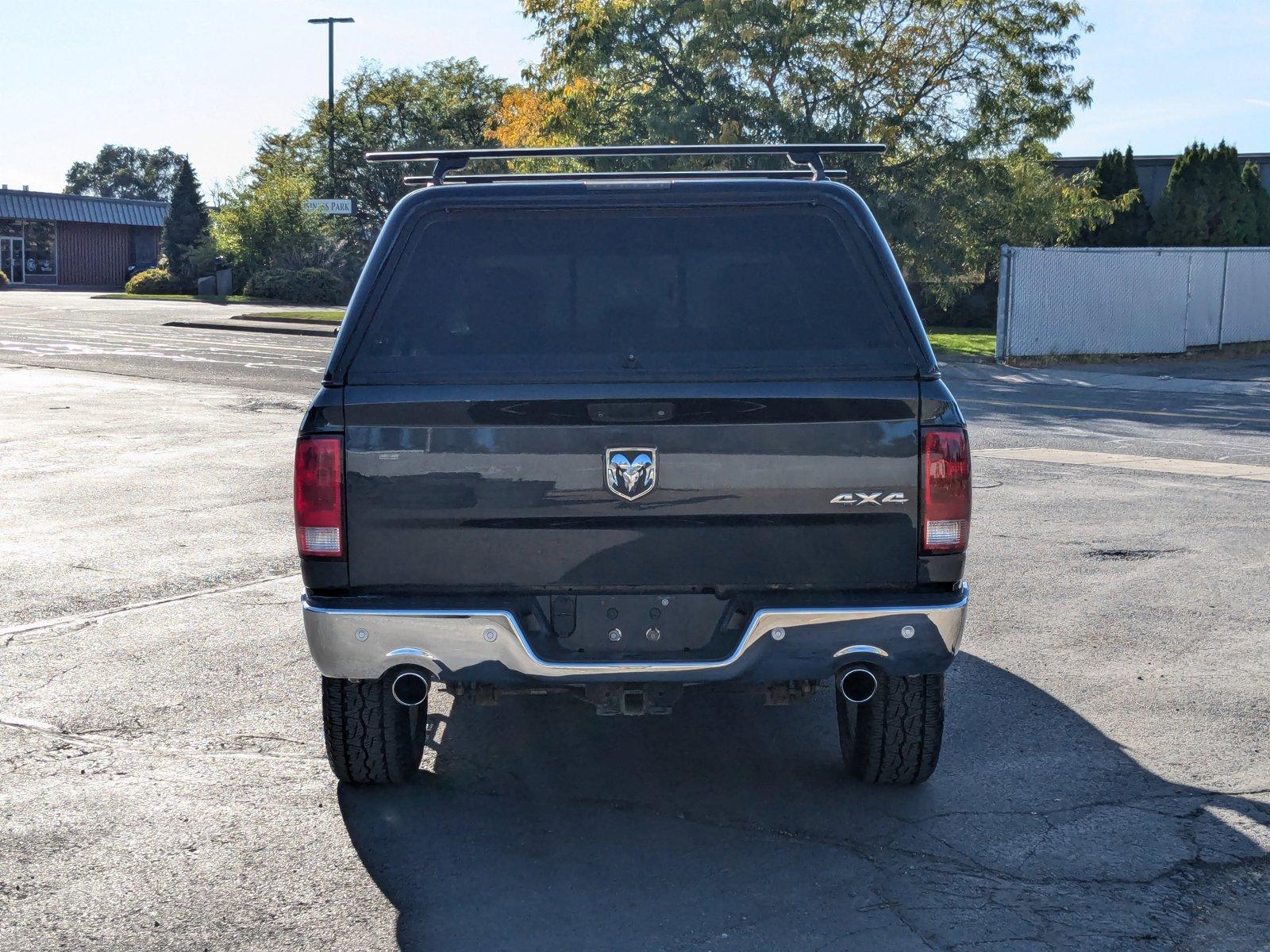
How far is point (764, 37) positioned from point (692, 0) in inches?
59.1

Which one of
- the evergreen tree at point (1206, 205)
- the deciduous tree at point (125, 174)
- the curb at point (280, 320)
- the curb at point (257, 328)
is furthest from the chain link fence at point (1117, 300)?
the deciduous tree at point (125, 174)

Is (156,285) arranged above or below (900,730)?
above

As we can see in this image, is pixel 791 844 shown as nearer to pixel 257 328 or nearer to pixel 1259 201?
pixel 257 328

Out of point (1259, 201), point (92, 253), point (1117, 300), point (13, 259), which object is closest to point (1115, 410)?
point (1117, 300)

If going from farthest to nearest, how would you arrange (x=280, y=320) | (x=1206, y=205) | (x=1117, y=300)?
(x=280, y=320) < (x=1206, y=205) < (x=1117, y=300)

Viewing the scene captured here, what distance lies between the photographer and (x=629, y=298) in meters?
4.46

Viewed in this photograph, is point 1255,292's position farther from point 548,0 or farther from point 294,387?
point 294,387

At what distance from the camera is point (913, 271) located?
27406mm

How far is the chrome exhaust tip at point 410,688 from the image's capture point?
13.9 ft

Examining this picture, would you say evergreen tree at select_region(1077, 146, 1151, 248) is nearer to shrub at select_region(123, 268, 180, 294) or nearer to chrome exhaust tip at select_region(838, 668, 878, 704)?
chrome exhaust tip at select_region(838, 668, 878, 704)

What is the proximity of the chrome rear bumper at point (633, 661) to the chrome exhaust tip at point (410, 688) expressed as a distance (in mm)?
126

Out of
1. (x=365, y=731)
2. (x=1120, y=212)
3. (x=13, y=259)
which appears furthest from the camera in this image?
(x=13, y=259)

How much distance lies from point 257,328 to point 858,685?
31346 mm

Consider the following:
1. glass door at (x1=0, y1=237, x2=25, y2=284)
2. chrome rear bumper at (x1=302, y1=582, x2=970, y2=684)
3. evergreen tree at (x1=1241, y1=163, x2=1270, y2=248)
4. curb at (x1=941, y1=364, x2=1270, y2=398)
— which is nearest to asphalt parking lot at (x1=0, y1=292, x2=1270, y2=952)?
chrome rear bumper at (x1=302, y1=582, x2=970, y2=684)
